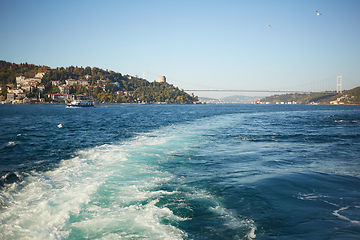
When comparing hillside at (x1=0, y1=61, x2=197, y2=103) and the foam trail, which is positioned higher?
hillside at (x1=0, y1=61, x2=197, y2=103)

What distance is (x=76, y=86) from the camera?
444 ft

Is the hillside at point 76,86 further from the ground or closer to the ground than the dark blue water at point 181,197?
further from the ground

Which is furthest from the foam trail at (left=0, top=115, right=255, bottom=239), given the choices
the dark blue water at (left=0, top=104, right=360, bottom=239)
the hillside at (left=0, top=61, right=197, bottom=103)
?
the hillside at (left=0, top=61, right=197, bottom=103)

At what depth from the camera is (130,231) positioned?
3367 mm

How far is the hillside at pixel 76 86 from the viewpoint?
120425 mm

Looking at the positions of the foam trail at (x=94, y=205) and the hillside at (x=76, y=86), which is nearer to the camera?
the foam trail at (x=94, y=205)

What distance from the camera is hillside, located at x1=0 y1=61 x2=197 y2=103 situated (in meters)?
120

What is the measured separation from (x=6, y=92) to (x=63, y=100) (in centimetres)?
3176

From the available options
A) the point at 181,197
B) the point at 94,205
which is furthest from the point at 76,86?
the point at 181,197

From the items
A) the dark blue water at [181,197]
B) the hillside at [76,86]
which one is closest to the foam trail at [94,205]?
the dark blue water at [181,197]

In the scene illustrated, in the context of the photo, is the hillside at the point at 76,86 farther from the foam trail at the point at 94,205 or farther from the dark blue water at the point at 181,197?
the foam trail at the point at 94,205

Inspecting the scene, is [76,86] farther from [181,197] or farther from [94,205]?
[181,197]

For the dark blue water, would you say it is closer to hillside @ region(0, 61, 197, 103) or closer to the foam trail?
the foam trail

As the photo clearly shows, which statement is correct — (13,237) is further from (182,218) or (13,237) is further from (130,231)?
(182,218)
